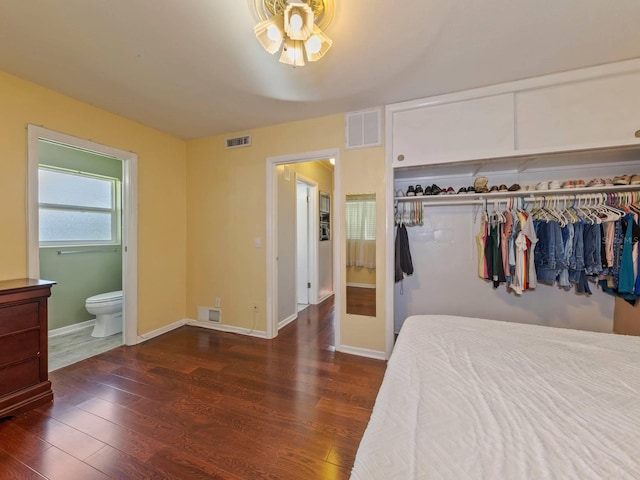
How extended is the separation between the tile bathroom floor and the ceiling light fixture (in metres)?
3.14

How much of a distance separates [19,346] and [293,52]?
258 centimetres

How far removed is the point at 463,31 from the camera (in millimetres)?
1565

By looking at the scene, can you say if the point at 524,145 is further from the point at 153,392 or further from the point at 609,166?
the point at 153,392

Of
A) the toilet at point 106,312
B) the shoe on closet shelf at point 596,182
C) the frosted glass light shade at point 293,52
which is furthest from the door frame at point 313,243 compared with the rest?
the shoe on closet shelf at point 596,182

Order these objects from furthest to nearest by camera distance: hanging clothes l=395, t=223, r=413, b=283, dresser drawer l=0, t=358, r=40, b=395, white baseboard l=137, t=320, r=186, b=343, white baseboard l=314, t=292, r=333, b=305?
1. white baseboard l=314, t=292, r=333, b=305
2. white baseboard l=137, t=320, r=186, b=343
3. hanging clothes l=395, t=223, r=413, b=283
4. dresser drawer l=0, t=358, r=40, b=395

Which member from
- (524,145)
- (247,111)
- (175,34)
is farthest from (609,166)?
(175,34)

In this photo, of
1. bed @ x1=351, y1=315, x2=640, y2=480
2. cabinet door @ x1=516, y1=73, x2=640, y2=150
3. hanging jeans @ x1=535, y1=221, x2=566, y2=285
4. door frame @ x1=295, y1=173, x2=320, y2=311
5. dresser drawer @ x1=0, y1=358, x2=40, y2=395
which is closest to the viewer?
bed @ x1=351, y1=315, x2=640, y2=480

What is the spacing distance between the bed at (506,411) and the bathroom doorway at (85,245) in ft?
9.87

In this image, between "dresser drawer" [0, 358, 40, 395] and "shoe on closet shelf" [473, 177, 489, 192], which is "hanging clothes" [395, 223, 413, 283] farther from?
"dresser drawer" [0, 358, 40, 395]

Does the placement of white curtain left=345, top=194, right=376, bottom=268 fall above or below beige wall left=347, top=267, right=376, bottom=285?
above

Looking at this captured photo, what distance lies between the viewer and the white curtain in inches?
103

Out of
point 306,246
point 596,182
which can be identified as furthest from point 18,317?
point 596,182

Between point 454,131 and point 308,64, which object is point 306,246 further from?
point 308,64

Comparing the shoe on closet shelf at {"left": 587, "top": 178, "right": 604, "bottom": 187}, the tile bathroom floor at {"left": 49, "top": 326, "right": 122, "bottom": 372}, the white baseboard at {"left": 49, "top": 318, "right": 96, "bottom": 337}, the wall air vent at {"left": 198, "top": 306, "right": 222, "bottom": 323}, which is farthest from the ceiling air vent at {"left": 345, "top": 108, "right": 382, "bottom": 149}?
the white baseboard at {"left": 49, "top": 318, "right": 96, "bottom": 337}
